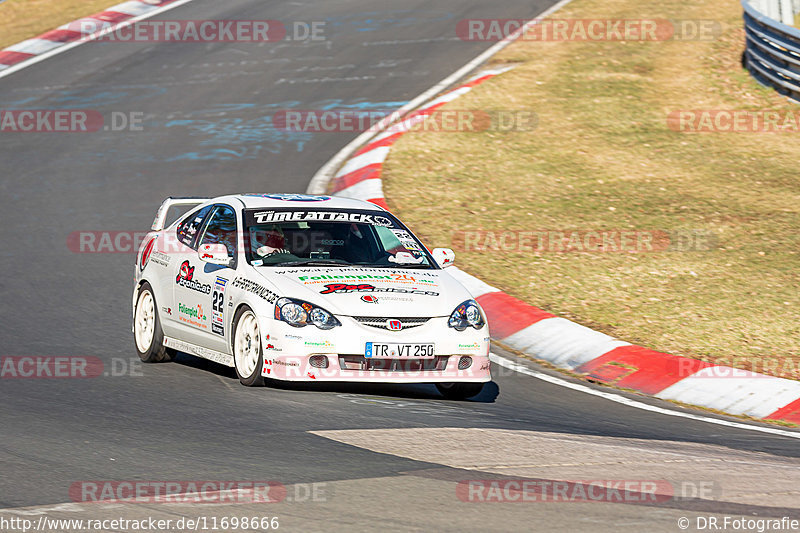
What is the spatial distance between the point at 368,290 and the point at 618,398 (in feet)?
7.42

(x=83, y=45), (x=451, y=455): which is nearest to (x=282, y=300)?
(x=451, y=455)

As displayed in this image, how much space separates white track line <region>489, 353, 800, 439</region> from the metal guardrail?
34.3 ft

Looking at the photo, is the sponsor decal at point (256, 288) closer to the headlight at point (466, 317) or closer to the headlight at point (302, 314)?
the headlight at point (302, 314)

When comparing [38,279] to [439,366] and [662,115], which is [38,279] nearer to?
[439,366]

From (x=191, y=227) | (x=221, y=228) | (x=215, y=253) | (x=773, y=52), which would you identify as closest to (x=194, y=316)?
(x=215, y=253)

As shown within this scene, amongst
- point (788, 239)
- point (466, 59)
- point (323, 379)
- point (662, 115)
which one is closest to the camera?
point (323, 379)

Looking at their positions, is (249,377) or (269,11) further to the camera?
(269,11)

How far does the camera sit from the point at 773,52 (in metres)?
19.9

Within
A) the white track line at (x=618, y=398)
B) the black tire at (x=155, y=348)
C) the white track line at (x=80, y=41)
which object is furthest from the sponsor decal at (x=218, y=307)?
the white track line at (x=80, y=41)

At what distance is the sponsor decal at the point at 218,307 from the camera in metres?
9.62

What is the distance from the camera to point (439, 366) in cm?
912

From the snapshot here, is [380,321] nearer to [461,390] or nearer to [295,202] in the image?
[461,390]

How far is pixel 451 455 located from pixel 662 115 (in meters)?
13.2

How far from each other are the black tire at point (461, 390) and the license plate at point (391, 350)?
2.12ft
